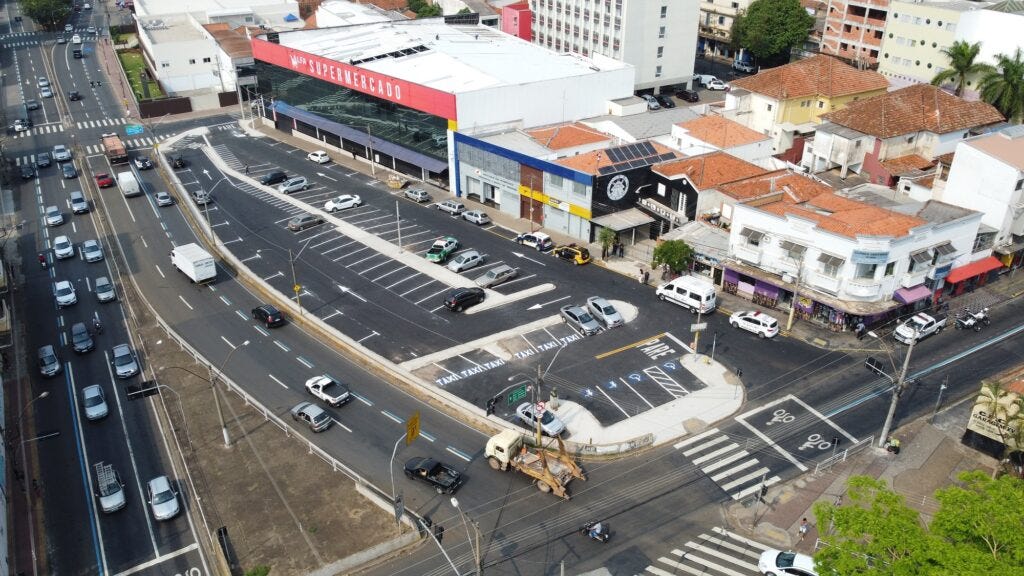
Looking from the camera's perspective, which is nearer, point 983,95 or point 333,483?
point 333,483

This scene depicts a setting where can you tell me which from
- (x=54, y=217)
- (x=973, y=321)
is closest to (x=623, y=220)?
(x=973, y=321)

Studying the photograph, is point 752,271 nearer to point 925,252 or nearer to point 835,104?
point 925,252

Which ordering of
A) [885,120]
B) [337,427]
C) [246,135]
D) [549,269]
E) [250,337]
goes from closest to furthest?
[337,427], [250,337], [549,269], [885,120], [246,135]

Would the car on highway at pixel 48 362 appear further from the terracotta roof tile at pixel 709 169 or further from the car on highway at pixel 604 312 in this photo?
the terracotta roof tile at pixel 709 169

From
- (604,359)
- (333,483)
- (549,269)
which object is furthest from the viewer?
(549,269)

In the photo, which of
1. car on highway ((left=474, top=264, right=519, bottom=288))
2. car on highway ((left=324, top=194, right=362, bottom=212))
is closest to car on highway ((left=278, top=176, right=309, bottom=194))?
car on highway ((left=324, top=194, right=362, bottom=212))

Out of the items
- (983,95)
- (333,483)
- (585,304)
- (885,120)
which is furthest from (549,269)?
(983,95)

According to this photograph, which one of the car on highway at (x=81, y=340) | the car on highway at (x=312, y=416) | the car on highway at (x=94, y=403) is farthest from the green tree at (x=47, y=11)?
the car on highway at (x=312, y=416)
